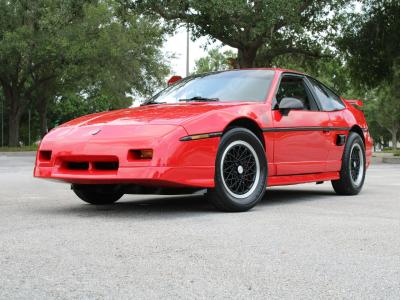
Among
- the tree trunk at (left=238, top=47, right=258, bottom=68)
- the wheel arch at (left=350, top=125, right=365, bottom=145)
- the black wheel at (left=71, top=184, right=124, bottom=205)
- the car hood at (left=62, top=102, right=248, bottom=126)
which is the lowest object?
the black wheel at (left=71, top=184, right=124, bottom=205)

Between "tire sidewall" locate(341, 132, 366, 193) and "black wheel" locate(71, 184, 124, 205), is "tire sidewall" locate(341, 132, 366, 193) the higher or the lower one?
the higher one

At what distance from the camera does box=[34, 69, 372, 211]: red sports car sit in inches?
221

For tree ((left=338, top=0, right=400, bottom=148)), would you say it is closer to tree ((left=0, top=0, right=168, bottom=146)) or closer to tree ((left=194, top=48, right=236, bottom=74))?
tree ((left=0, top=0, right=168, bottom=146))

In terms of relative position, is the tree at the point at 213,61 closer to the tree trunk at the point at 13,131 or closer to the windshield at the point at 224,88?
the tree trunk at the point at 13,131

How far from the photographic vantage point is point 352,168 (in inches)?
323

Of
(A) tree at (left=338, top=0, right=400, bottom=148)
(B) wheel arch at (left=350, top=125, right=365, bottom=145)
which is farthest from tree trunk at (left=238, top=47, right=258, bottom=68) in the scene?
(B) wheel arch at (left=350, top=125, right=365, bottom=145)

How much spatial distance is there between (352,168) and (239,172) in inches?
99.8

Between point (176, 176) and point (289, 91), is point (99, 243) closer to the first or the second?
point (176, 176)

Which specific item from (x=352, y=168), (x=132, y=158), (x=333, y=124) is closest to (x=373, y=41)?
(x=352, y=168)

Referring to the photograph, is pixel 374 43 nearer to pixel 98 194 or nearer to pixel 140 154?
pixel 98 194

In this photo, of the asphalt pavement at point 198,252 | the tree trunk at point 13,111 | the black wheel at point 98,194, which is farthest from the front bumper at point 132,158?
the tree trunk at point 13,111

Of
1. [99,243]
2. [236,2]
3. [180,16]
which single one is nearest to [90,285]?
[99,243]

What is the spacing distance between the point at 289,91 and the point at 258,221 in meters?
2.36

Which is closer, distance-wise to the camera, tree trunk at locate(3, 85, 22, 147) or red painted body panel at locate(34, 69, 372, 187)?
red painted body panel at locate(34, 69, 372, 187)
